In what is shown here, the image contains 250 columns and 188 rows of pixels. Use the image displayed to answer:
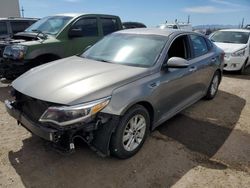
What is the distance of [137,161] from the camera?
341cm

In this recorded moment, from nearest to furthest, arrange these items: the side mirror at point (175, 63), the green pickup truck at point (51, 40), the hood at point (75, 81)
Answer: the hood at point (75, 81), the side mirror at point (175, 63), the green pickup truck at point (51, 40)

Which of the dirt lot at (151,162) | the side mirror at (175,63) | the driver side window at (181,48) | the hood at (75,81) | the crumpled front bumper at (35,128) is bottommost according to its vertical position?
the dirt lot at (151,162)

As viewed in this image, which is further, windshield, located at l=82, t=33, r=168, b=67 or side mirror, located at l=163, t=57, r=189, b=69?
windshield, located at l=82, t=33, r=168, b=67

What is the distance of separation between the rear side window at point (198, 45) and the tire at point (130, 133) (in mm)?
1984

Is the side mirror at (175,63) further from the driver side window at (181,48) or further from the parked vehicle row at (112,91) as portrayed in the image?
the driver side window at (181,48)

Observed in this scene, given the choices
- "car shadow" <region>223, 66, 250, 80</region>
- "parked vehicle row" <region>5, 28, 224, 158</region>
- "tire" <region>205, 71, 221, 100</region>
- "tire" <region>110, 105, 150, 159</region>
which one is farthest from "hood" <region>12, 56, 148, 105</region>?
"car shadow" <region>223, 66, 250, 80</region>

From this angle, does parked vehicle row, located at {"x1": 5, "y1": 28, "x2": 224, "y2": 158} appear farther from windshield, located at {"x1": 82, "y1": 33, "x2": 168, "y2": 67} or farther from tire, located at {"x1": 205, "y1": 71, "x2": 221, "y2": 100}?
tire, located at {"x1": 205, "y1": 71, "x2": 221, "y2": 100}

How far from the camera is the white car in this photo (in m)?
8.82

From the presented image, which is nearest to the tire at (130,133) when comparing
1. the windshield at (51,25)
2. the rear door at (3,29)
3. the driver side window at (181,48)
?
the driver side window at (181,48)

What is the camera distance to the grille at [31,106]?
301 cm

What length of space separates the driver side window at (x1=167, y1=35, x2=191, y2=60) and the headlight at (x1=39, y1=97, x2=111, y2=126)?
1.90 meters

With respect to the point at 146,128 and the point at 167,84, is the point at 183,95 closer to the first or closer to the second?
the point at 167,84

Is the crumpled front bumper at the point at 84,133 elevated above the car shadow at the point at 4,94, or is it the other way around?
the crumpled front bumper at the point at 84,133

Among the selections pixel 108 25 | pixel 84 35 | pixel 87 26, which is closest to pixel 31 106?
pixel 84 35
